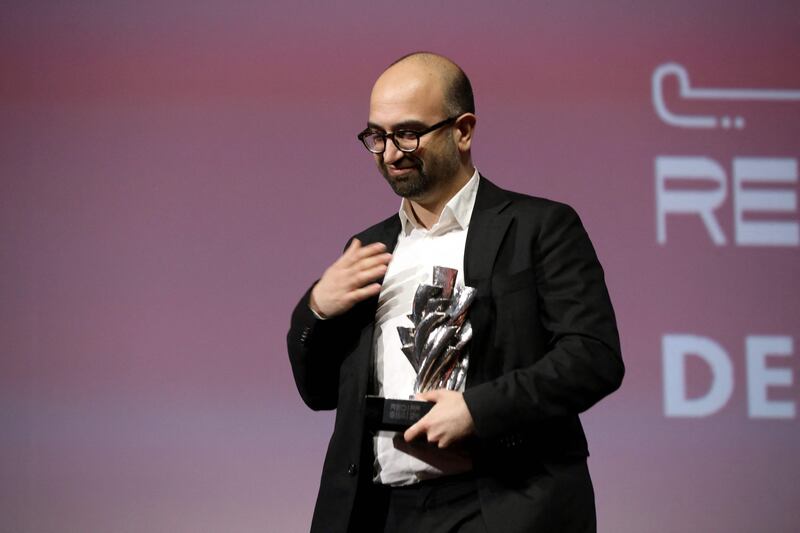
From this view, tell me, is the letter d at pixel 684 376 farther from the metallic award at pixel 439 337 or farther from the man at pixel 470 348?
the metallic award at pixel 439 337

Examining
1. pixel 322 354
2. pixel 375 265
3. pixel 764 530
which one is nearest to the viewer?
pixel 375 265

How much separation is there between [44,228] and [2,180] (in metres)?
0.22

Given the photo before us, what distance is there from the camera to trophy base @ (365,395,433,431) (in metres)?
1.80

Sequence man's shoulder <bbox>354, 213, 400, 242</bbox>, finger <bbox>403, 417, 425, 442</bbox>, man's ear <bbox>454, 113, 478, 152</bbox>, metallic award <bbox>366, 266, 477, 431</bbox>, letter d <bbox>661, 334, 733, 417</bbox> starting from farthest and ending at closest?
letter d <bbox>661, 334, 733, 417</bbox> < man's shoulder <bbox>354, 213, 400, 242</bbox> < man's ear <bbox>454, 113, 478, 152</bbox> < metallic award <bbox>366, 266, 477, 431</bbox> < finger <bbox>403, 417, 425, 442</bbox>

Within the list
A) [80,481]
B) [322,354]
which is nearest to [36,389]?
[80,481]

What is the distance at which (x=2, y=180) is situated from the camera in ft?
11.4

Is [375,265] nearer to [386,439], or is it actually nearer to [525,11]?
[386,439]

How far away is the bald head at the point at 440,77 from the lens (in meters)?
2.07

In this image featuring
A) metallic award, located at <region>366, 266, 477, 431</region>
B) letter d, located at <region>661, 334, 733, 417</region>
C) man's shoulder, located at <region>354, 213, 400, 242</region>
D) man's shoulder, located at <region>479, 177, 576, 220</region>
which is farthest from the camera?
letter d, located at <region>661, 334, 733, 417</region>

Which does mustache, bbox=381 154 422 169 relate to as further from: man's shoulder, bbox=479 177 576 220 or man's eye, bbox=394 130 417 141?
man's shoulder, bbox=479 177 576 220

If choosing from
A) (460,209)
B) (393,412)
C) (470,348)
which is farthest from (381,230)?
(393,412)

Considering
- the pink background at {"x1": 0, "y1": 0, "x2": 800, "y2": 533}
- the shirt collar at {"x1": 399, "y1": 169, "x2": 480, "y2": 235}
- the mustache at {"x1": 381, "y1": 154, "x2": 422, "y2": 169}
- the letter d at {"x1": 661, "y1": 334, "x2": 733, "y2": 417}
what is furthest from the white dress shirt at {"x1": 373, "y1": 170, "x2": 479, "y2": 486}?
the letter d at {"x1": 661, "y1": 334, "x2": 733, "y2": 417}

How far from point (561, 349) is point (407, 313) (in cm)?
36

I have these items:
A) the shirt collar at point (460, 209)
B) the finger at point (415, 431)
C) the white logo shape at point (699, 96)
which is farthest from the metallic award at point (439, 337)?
the white logo shape at point (699, 96)
